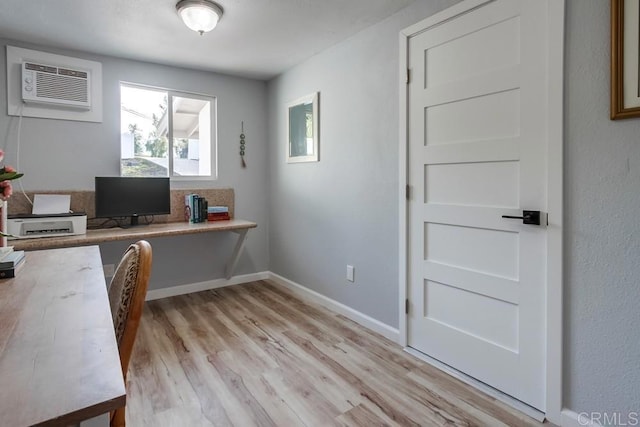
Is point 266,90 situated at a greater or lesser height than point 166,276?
greater

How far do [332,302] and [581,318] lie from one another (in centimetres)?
187

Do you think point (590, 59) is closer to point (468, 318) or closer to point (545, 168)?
point (545, 168)

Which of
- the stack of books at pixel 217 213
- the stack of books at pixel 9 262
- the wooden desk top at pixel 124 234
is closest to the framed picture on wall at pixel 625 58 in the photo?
the stack of books at pixel 9 262

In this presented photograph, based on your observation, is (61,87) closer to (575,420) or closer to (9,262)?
(9,262)

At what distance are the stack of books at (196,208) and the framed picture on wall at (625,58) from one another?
9.95 ft

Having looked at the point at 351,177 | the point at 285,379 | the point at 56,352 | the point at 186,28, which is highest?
the point at 186,28

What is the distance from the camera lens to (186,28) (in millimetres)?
2523

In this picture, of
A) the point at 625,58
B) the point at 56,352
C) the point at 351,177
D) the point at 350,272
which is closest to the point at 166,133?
the point at 351,177

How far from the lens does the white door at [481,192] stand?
1663 millimetres

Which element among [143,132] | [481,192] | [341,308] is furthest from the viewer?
[143,132]

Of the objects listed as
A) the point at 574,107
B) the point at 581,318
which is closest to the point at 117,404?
the point at 581,318

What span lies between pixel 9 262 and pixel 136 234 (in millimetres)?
1318

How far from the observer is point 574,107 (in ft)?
4.98

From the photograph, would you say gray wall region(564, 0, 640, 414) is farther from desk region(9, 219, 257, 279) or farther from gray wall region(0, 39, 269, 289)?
gray wall region(0, 39, 269, 289)
